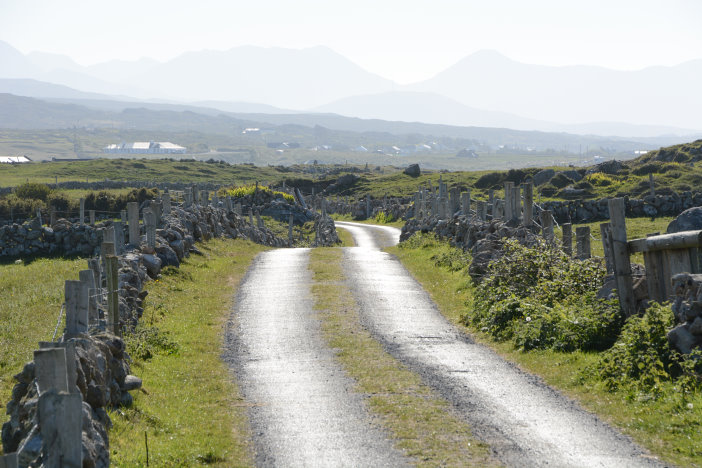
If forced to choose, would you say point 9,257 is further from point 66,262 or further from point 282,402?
point 282,402

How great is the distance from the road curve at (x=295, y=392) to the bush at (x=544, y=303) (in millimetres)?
4386

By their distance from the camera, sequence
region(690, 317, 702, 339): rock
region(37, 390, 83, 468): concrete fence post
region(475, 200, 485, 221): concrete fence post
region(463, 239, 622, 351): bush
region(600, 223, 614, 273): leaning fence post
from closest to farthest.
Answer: region(37, 390, 83, 468): concrete fence post, region(690, 317, 702, 339): rock, region(463, 239, 622, 351): bush, region(600, 223, 614, 273): leaning fence post, region(475, 200, 485, 221): concrete fence post

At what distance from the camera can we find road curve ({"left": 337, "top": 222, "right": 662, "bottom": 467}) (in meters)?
10.7

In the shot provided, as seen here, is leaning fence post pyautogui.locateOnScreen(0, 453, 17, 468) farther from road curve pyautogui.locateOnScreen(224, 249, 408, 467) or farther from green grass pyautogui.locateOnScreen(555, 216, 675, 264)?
green grass pyautogui.locateOnScreen(555, 216, 675, 264)

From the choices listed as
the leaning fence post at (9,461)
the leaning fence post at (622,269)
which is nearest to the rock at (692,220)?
the leaning fence post at (622,269)

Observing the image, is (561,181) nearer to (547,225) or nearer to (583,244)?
(547,225)

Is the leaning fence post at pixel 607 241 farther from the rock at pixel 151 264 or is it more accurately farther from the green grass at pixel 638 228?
the rock at pixel 151 264

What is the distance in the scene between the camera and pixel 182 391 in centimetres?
1428

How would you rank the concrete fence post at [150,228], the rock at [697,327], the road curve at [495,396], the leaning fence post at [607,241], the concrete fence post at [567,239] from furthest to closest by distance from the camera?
the concrete fence post at [150,228], the concrete fence post at [567,239], the leaning fence post at [607,241], the rock at [697,327], the road curve at [495,396]

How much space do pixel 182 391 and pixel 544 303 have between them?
9174 mm

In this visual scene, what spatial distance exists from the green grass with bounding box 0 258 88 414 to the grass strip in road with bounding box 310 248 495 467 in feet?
21.4

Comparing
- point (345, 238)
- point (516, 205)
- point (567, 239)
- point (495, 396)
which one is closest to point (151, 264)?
point (567, 239)

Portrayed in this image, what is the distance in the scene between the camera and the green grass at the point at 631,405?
424 inches

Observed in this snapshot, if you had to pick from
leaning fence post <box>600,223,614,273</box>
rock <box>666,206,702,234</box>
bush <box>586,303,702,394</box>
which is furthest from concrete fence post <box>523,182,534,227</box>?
bush <box>586,303,702,394</box>
